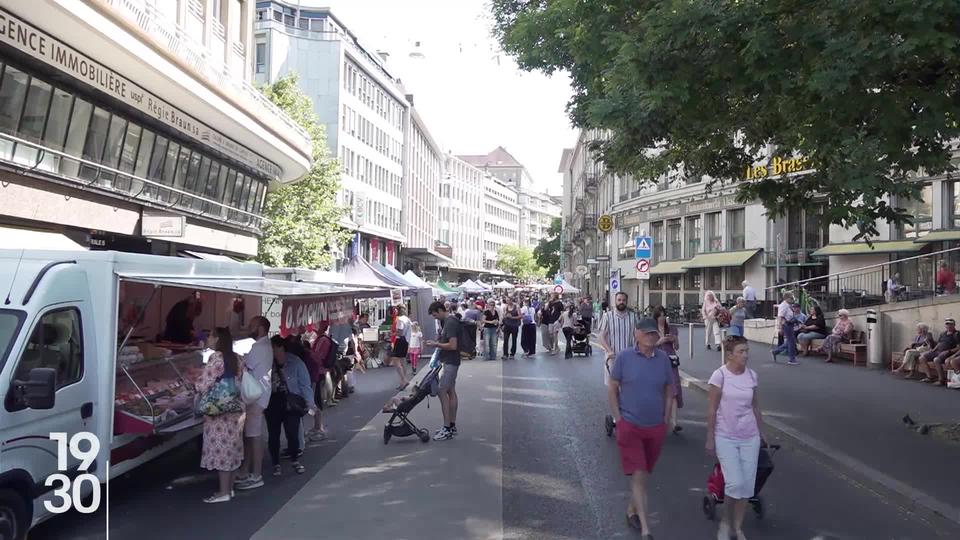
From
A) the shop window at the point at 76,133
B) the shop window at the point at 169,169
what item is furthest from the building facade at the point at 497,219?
the shop window at the point at 76,133

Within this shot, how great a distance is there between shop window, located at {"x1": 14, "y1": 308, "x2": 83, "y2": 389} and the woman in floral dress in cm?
148

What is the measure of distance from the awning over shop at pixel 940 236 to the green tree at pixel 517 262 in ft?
371

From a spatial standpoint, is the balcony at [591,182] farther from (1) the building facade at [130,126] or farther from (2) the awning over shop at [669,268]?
(1) the building facade at [130,126]

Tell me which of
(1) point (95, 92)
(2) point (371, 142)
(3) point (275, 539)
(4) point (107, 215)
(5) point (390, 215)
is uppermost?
(2) point (371, 142)

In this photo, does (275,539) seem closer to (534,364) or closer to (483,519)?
(483,519)

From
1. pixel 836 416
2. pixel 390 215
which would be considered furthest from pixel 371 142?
pixel 836 416

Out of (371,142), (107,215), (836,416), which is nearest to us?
(836,416)

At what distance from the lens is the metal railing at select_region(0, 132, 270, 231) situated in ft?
59.6

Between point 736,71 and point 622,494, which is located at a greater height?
point 736,71

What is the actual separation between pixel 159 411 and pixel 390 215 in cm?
5971

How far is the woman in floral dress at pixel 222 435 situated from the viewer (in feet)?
26.0

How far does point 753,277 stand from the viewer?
1449 inches

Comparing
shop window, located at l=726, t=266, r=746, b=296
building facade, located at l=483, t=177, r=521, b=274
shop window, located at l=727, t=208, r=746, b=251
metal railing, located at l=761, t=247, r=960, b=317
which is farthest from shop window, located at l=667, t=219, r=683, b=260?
building facade, located at l=483, t=177, r=521, b=274

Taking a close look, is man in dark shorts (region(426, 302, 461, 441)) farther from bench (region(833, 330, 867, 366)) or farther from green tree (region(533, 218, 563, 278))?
green tree (region(533, 218, 563, 278))
